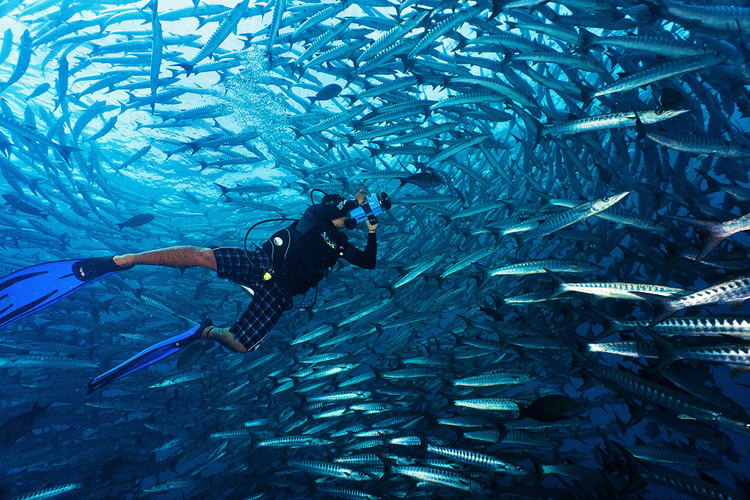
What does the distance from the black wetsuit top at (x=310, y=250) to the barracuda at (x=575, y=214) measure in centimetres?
222

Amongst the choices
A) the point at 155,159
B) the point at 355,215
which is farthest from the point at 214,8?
the point at 155,159

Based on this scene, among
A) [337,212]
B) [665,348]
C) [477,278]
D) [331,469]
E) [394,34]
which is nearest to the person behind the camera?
[665,348]

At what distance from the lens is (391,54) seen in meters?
5.12

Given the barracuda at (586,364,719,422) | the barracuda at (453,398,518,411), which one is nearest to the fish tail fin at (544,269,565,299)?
the barracuda at (586,364,719,422)

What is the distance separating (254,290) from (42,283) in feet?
9.28

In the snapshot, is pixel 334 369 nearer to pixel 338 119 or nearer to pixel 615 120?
pixel 338 119

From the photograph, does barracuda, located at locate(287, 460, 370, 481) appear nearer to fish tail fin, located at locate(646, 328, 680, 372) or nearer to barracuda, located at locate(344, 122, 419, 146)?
fish tail fin, located at locate(646, 328, 680, 372)

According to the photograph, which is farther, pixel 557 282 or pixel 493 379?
pixel 493 379

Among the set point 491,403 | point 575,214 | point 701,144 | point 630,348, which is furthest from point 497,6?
point 491,403

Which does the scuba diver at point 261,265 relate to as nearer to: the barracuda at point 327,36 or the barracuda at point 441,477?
the barracuda at point 327,36

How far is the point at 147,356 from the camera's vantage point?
5.18 m

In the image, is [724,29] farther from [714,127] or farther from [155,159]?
[155,159]

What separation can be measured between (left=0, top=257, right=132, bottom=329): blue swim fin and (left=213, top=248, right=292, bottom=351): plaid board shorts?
1.64m

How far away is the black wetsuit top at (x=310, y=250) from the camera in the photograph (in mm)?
4371
